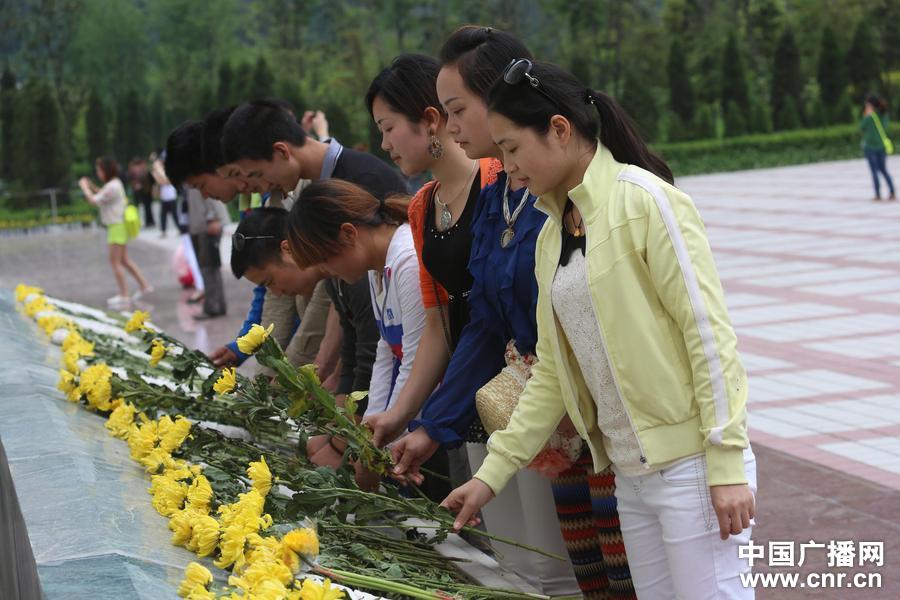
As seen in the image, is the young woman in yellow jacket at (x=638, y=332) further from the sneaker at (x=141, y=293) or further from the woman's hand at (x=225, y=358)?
the sneaker at (x=141, y=293)

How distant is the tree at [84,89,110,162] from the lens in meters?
32.6

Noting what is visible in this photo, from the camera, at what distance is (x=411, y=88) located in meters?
3.28

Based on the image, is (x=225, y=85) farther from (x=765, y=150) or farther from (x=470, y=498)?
(x=470, y=498)

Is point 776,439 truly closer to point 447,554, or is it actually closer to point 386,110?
point 447,554

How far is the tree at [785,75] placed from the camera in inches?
1258

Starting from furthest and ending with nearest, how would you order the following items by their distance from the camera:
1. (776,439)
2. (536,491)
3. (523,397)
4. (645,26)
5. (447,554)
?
1. (645,26)
2. (776,439)
3. (447,554)
4. (536,491)
5. (523,397)

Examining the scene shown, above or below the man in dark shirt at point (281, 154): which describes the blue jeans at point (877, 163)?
below

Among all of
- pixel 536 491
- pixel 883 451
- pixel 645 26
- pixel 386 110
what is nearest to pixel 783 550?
pixel 536 491

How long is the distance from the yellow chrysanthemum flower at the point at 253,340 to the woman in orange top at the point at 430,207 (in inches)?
17.1

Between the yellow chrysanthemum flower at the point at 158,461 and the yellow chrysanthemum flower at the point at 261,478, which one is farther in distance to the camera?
the yellow chrysanthemum flower at the point at 158,461

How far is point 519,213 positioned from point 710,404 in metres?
0.86

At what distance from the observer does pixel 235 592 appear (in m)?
2.29

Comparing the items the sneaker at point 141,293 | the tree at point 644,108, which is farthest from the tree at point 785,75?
the sneaker at point 141,293

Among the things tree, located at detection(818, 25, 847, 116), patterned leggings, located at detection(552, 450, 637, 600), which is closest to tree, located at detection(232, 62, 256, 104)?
tree, located at detection(818, 25, 847, 116)
